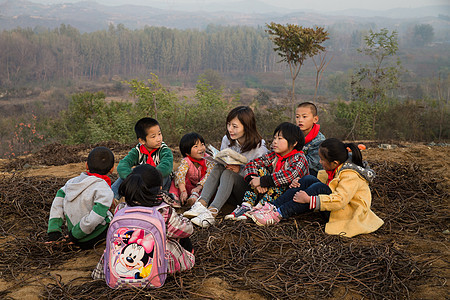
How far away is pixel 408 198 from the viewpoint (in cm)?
442

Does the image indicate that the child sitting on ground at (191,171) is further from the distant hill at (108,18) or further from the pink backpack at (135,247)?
the distant hill at (108,18)

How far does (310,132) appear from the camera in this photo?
14.0ft

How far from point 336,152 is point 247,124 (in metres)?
1.06

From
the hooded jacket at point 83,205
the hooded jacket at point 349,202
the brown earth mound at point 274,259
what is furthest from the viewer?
the hooded jacket at point 349,202

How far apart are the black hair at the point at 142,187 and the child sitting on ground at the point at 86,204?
0.64 m

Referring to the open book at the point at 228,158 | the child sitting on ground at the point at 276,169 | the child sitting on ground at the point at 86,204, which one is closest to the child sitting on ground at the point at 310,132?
the child sitting on ground at the point at 276,169

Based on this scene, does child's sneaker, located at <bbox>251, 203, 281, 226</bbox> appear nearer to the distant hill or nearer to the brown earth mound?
the brown earth mound

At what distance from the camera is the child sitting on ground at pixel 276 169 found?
3.74 m

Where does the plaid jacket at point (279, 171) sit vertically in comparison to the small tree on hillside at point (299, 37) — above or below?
below

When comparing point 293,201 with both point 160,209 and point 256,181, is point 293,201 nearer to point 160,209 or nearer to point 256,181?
point 256,181

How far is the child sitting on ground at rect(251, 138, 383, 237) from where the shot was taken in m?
3.38

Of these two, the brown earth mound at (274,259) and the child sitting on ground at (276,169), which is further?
the child sitting on ground at (276,169)

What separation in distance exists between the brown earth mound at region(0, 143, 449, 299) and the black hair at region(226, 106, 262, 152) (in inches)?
36.5

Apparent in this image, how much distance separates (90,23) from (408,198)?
3254 inches
